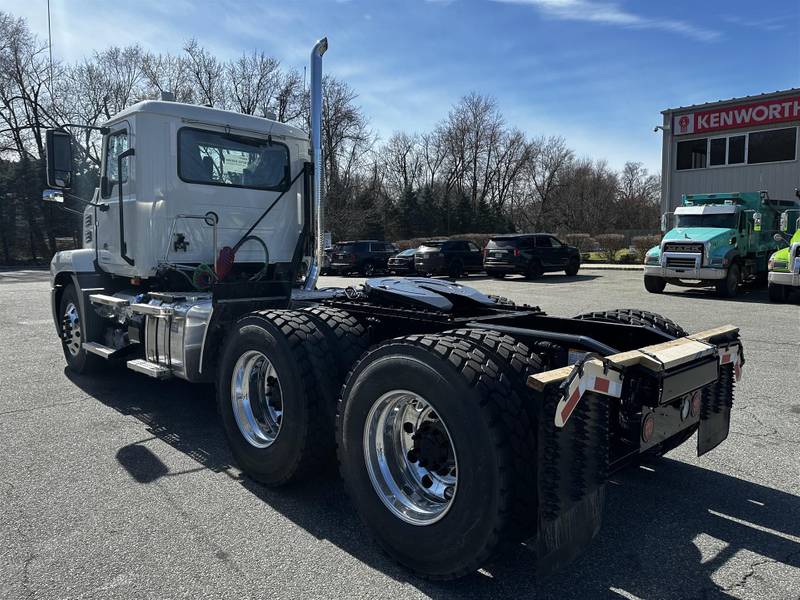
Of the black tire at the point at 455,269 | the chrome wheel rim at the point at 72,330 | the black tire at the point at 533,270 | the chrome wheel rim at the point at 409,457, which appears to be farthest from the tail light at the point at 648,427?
the black tire at the point at 455,269

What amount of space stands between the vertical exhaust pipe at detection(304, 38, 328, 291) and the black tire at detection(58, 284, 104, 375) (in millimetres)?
2602

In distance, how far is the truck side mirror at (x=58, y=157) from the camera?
5590 millimetres

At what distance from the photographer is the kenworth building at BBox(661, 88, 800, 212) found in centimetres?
2605

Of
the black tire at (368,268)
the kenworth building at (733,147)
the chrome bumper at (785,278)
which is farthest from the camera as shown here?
the black tire at (368,268)

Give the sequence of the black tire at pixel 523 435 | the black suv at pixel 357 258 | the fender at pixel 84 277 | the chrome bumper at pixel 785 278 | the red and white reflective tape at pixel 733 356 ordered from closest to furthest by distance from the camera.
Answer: the black tire at pixel 523 435, the red and white reflective tape at pixel 733 356, the fender at pixel 84 277, the chrome bumper at pixel 785 278, the black suv at pixel 357 258

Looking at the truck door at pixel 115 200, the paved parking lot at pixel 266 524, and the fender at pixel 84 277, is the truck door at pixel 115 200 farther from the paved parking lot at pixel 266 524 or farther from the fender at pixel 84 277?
the paved parking lot at pixel 266 524

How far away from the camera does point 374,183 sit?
209 ft

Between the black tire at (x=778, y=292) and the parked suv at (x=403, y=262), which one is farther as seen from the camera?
the parked suv at (x=403, y=262)

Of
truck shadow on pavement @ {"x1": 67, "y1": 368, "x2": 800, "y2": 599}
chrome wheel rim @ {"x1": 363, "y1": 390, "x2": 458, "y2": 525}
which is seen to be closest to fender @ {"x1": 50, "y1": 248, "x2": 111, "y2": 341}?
truck shadow on pavement @ {"x1": 67, "y1": 368, "x2": 800, "y2": 599}

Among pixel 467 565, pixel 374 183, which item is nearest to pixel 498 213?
pixel 374 183

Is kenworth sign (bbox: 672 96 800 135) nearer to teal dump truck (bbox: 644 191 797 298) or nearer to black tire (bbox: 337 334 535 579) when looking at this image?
teal dump truck (bbox: 644 191 797 298)

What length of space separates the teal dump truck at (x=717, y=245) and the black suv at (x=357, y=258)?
12.7 metres

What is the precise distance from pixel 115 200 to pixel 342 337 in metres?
3.72

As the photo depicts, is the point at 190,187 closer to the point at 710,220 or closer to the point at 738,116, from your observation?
the point at 710,220
